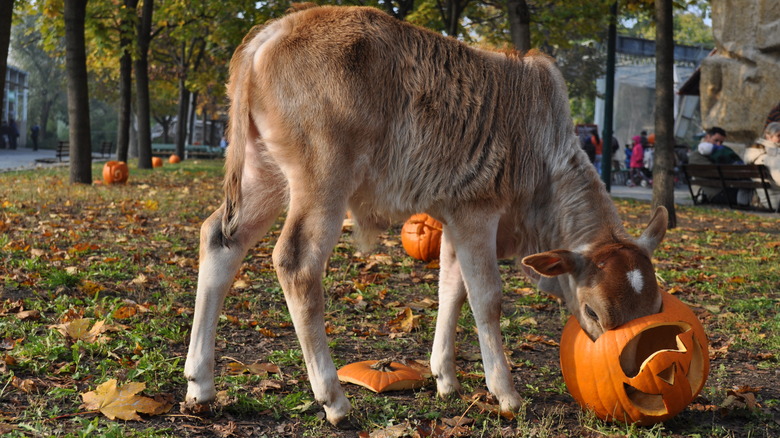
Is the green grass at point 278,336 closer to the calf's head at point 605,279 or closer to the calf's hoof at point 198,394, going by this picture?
the calf's hoof at point 198,394

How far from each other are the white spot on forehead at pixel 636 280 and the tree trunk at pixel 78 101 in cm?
1419

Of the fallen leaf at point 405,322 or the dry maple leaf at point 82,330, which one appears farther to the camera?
the fallen leaf at point 405,322

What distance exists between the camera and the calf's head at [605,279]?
3.89 meters

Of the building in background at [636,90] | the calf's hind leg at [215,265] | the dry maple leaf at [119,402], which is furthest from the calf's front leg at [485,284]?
the building in background at [636,90]

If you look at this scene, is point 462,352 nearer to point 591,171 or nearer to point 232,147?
point 591,171

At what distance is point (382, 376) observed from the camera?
4270mm

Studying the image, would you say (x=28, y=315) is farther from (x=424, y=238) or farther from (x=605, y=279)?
(x=424, y=238)

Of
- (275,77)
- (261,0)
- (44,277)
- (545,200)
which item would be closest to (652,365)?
(545,200)

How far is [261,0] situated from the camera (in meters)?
17.4

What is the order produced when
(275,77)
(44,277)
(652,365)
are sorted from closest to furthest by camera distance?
(652,365) < (275,77) < (44,277)

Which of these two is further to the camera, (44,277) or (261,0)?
(261,0)

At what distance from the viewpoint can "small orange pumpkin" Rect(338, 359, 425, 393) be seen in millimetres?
4227

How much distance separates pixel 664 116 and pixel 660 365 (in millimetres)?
9250

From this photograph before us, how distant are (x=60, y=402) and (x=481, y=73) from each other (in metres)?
2.87
